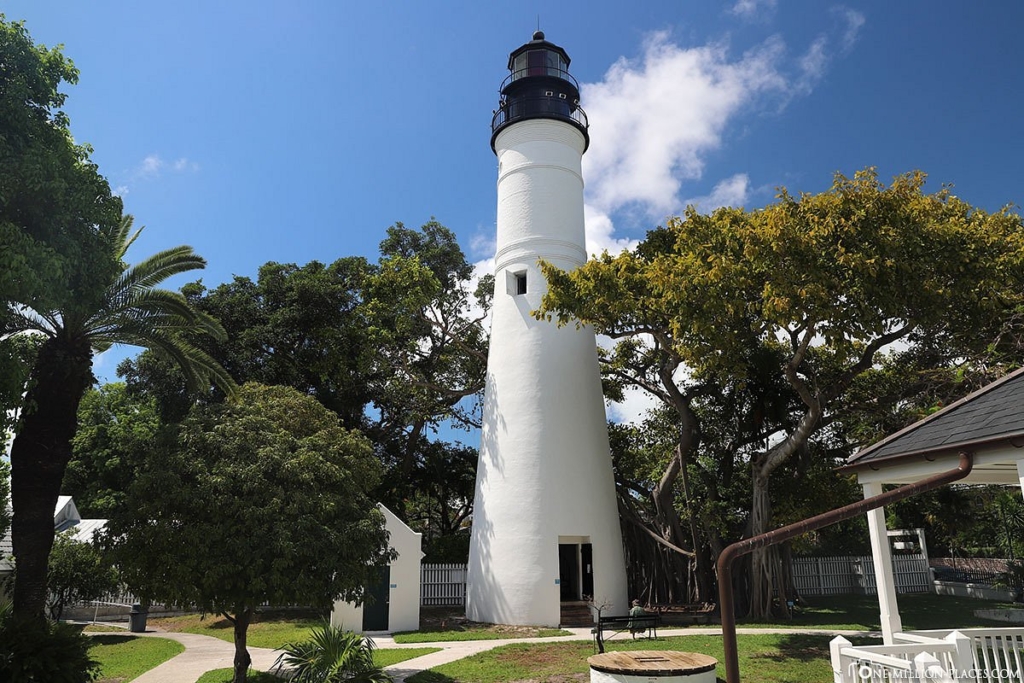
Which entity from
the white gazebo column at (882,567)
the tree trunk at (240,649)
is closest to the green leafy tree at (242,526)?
the tree trunk at (240,649)

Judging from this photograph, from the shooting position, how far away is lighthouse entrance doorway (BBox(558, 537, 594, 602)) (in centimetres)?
2150

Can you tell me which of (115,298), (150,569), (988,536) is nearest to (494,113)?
(115,298)

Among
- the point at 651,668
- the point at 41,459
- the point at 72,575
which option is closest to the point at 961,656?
the point at 651,668

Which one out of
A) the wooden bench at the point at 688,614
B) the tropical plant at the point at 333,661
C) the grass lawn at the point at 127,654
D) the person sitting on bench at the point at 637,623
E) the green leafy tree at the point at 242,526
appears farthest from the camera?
the wooden bench at the point at 688,614

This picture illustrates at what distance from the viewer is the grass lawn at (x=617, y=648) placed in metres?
12.2

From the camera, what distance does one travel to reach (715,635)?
16.8m

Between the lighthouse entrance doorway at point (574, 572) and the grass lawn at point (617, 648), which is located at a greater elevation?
the lighthouse entrance doorway at point (574, 572)

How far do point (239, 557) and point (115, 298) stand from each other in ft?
20.1

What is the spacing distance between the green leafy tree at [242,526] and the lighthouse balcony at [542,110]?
14.2 metres

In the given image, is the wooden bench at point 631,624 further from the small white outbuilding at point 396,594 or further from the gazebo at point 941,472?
the gazebo at point 941,472

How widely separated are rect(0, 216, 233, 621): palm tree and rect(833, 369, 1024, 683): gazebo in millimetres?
12481

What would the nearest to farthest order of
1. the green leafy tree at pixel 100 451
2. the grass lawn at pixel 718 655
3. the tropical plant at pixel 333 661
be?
1. the tropical plant at pixel 333 661
2. the grass lawn at pixel 718 655
3. the green leafy tree at pixel 100 451

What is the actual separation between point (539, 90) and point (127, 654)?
20039mm

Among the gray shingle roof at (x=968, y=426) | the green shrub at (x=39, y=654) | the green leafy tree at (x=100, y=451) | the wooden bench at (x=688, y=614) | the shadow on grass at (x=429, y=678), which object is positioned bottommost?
the shadow on grass at (x=429, y=678)
